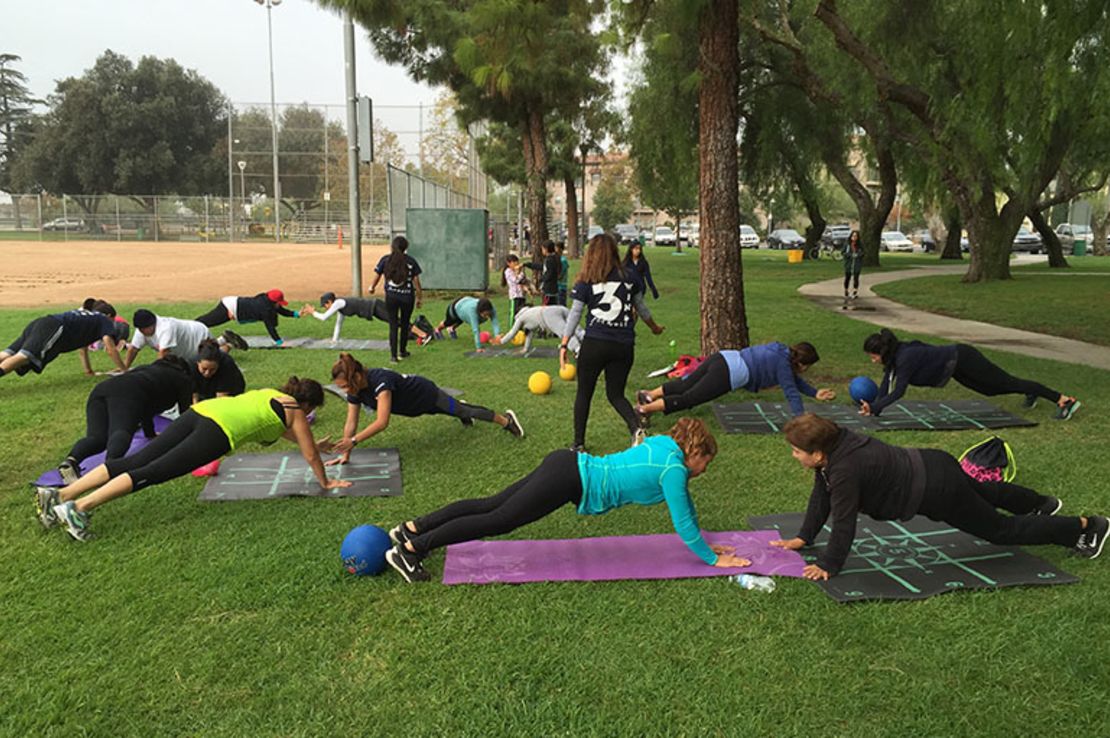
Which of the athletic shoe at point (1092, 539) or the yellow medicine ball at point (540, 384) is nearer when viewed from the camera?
the athletic shoe at point (1092, 539)

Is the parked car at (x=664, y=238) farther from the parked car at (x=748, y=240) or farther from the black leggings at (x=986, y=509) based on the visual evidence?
the black leggings at (x=986, y=509)

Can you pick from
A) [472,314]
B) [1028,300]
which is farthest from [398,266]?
[1028,300]

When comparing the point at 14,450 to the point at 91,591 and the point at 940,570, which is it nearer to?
the point at 91,591

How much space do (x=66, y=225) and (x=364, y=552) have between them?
2208 inches

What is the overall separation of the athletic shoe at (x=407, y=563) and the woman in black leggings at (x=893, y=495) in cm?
216

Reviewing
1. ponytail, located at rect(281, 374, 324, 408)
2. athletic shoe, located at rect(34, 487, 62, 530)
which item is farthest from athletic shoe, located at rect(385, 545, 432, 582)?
athletic shoe, located at rect(34, 487, 62, 530)

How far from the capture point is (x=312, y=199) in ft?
195

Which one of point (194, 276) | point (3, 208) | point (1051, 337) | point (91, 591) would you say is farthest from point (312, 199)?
point (91, 591)

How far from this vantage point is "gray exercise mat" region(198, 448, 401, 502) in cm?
574

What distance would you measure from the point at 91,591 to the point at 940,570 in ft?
15.6

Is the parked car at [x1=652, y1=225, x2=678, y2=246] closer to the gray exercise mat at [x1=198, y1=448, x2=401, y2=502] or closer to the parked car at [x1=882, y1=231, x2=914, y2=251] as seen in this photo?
the parked car at [x1=882, y1=231, x2=914, y2=251]

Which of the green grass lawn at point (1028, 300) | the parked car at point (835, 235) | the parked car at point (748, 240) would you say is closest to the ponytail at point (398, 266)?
the green grass lawn at point (1028, 300)

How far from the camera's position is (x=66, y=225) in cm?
5016

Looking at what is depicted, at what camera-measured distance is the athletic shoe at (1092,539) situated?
14.8 feet
